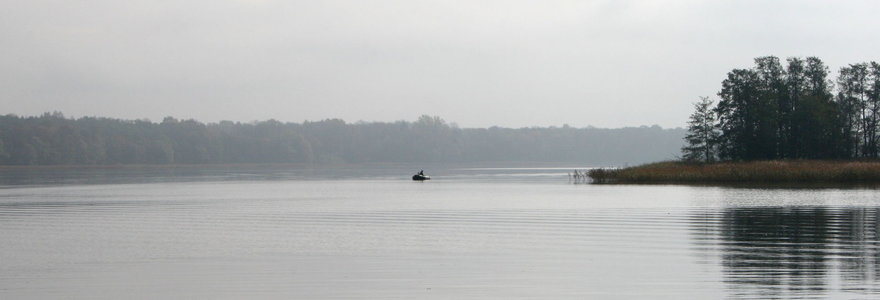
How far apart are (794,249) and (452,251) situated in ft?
24.6

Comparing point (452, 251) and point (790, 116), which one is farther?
point (790, 116)

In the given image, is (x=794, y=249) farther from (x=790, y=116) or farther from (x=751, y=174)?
(x=790, y=116)

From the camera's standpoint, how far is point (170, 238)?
27938 millimetres

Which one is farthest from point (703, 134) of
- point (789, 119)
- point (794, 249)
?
point (794, 249)

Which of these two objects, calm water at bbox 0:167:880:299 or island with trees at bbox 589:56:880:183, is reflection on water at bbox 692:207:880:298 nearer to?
calm water at bbox 0:167:880:299

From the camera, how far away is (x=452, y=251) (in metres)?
23.5

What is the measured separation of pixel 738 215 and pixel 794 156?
53.6 meters

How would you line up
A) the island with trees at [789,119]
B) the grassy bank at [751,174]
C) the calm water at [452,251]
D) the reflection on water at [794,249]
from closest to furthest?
the reflection on water at [794,249]
the calm water at [452,251]
the grassy bank at [751,174]
the island with trees at [789,119]

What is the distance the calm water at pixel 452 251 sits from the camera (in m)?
17.2

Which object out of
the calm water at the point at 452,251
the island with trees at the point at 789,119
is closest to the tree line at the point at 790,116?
the island with trees at the point at 789,119

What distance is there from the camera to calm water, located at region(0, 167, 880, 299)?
17.2 meters

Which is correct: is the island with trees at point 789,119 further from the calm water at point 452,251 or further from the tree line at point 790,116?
the calm water at point 452,251

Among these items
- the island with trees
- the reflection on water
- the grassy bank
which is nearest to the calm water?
the reflection on water

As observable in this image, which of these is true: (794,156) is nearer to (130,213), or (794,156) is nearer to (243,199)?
(243,199)
